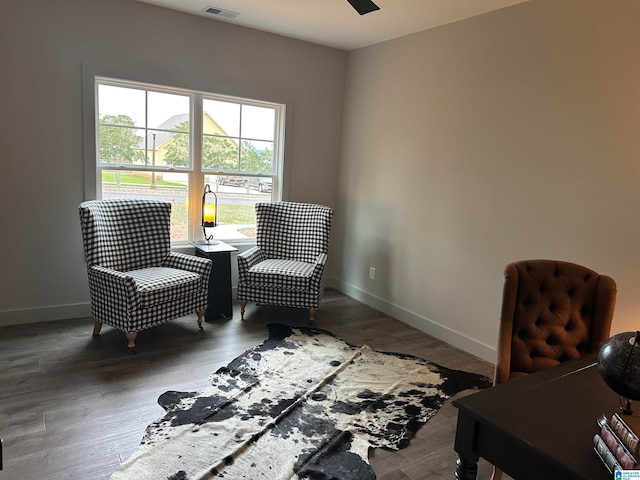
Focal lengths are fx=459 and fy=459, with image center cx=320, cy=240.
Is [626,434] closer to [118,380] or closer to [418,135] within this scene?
[118,380]

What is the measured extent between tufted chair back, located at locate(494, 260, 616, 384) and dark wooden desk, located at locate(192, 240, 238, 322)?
249cm

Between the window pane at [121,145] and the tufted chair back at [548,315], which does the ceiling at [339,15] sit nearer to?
the window pane at [121,145]

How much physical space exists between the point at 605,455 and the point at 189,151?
3.85 m

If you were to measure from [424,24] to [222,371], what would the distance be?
309 centimetres

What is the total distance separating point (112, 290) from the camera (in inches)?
126

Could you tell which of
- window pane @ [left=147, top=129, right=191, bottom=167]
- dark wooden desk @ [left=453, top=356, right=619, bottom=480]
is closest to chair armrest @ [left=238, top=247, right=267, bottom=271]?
window pane @ [left=147, top=129, right=191, bottom=167]

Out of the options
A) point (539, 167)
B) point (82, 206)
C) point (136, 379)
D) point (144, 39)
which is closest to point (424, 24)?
point (539, 167)

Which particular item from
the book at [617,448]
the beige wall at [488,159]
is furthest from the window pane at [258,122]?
the book at [617,448]

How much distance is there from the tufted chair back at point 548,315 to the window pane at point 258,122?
3.06 metres

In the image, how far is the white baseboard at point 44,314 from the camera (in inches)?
140

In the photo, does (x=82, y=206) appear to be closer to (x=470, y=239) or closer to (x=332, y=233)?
(x=332, y=233)

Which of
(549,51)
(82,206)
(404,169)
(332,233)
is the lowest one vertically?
(332,233)

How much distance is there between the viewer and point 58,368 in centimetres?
292

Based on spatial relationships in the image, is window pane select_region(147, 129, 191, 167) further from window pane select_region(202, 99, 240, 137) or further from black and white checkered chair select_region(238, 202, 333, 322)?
black and white checkered chair select_region(238, 202, 333, 322)
